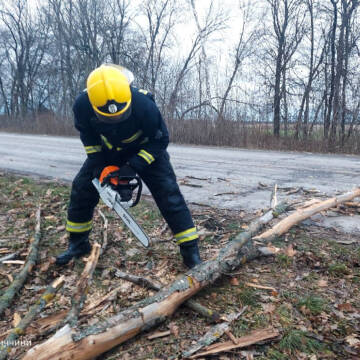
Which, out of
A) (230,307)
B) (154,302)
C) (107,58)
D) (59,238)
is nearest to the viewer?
(154,302)

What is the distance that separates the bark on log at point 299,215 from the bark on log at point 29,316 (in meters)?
1.97

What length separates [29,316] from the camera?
7.77 feet

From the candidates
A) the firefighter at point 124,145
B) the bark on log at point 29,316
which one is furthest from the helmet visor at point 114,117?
the bark on log at point 29,316

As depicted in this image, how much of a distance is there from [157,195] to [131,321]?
130 centimetres

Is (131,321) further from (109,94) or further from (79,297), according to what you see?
(109,94)

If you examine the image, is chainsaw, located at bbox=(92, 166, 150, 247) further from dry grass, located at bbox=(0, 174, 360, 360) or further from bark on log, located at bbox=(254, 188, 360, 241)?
bark on log, located at bbox=(254, 188, 360, 241)

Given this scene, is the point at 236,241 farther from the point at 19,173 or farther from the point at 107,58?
the point at 107,58

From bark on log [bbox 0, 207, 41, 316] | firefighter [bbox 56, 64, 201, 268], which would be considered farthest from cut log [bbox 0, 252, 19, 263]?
firefighter [bbox 56, 64, 201, 268]

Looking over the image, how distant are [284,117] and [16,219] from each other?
14.3 meters

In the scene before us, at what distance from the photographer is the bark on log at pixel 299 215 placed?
3503mm

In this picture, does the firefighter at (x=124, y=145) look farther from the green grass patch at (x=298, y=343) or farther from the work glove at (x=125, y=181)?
the green grass patch at (x=298, y=343)

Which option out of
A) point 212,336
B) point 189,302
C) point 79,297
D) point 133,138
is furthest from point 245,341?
point 133,138

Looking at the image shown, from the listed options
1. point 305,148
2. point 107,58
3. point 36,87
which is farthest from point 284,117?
point 36,87

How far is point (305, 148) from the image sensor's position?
493 inches
